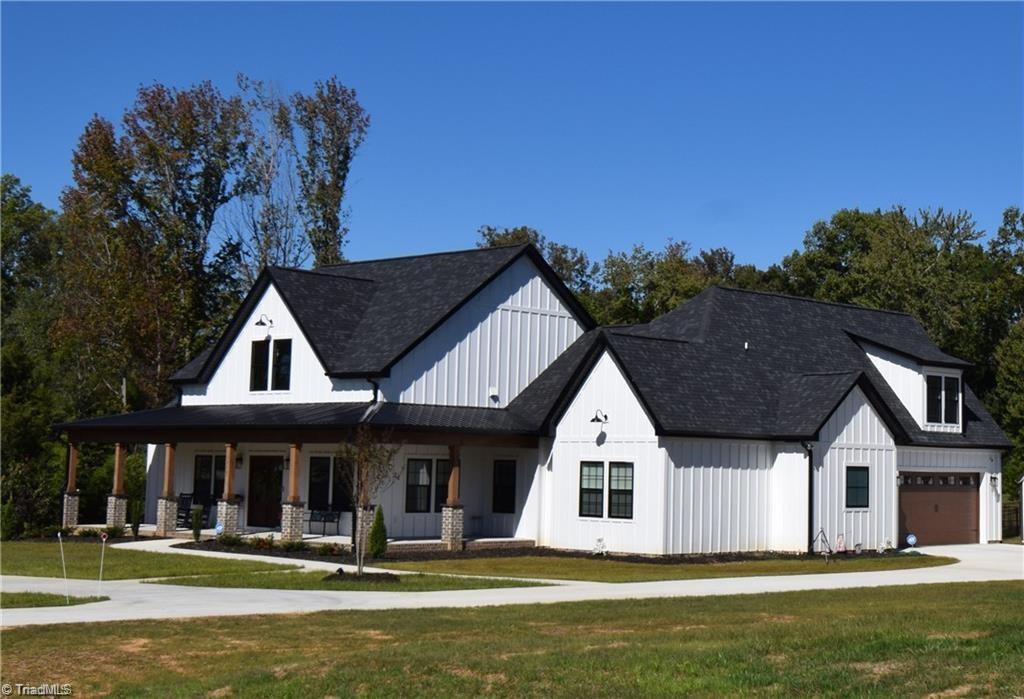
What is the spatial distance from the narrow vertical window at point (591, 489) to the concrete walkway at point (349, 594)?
7548 millimetres

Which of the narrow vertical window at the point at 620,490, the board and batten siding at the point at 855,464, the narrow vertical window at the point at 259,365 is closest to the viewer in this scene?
the narrow vertical window at the point at 620,490

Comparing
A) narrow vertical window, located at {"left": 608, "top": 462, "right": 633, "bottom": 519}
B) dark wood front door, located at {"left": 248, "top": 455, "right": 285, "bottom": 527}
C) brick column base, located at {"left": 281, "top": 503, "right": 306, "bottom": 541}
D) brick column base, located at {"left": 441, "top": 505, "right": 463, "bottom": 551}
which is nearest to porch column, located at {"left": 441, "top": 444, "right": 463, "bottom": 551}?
brick column base, located at {"left": 441, "top": 505, "right": 463, "bottom": 551}

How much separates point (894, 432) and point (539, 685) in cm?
2717

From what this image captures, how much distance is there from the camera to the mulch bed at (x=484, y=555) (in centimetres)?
3291

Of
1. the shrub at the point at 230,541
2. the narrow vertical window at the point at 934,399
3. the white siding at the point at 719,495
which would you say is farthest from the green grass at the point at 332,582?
the narrow vertical window at the point at 934,399

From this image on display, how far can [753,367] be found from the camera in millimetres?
39781

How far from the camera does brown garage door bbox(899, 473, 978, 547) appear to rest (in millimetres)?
41312

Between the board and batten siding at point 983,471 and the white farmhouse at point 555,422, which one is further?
the board and batten siding at point 983,471

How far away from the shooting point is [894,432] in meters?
38.4

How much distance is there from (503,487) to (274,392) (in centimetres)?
764

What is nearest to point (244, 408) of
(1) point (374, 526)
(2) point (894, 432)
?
(1) point (374, 526)

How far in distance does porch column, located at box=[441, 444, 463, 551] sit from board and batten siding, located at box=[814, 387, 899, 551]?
9963 mm

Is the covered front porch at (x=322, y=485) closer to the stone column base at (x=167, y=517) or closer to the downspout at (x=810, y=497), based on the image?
the stone column base at (x=167, y=517)
